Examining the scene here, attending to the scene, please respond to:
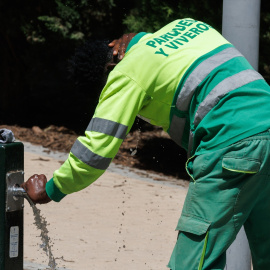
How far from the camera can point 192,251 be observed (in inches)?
126

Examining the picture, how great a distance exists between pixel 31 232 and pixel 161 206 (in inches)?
53.7

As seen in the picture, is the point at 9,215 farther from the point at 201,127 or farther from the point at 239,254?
the point at 239,254

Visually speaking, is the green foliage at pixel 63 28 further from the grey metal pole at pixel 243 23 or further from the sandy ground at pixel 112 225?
the grey metal pole at pixel 243 23

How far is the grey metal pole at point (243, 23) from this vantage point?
13.7 feet

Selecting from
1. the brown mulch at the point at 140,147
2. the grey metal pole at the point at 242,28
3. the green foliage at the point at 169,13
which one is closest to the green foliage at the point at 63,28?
the green foliage at the point at 169,13

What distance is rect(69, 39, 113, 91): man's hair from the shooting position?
3539 mm

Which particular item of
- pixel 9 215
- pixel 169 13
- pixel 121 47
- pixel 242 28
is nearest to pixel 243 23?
pixel 242 28

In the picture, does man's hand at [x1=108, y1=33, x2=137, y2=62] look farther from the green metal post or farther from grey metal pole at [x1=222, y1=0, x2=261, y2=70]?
grey metal pole at [x1=222, y1=0, x2=261, y2=70]

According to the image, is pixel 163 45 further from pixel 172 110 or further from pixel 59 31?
pixel 59 31

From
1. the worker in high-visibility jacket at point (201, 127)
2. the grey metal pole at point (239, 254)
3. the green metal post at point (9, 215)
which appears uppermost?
the worker in high-visibility jacket at point (201, 127)

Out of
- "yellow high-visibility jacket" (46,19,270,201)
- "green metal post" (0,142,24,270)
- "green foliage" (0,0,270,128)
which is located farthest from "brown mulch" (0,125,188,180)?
"yellow high-visibility jacket" (46,19,270,201)

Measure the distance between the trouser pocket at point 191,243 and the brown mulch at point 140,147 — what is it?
4.71 meters

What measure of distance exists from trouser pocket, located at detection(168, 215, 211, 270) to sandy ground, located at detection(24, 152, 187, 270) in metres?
1.84

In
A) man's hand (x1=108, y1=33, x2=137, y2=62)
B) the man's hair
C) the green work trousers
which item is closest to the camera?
the green work trousers
